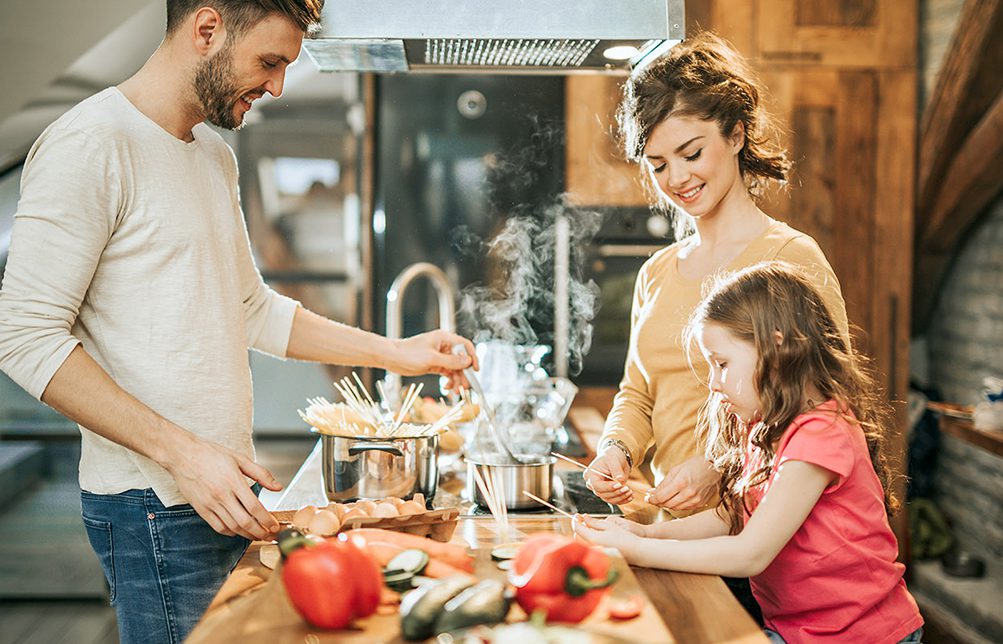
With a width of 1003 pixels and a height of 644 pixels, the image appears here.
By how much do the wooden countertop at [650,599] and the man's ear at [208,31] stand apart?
0.78 metres

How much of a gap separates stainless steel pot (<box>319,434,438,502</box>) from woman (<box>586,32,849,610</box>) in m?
0.31

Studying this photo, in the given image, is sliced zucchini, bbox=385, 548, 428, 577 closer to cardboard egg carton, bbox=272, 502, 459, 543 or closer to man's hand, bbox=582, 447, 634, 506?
cardboard egg carton, bbox=272, 502, 459, 543

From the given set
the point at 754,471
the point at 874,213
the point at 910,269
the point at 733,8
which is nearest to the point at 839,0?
the point at 733,8

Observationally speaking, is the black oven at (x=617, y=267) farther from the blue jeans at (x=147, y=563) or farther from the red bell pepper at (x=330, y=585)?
the red bell pepper at (x=330, y=585)

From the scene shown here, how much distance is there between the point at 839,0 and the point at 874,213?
806 mm

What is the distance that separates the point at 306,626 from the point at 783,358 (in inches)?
31.3

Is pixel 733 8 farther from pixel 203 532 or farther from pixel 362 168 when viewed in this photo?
pixel 203 532

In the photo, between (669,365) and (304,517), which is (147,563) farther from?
(669,365)

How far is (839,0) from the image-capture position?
3.54 m

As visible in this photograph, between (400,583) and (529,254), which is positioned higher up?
(529,254)

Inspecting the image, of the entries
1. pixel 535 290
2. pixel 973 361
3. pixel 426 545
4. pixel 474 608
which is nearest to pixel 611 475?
pixel 426 545

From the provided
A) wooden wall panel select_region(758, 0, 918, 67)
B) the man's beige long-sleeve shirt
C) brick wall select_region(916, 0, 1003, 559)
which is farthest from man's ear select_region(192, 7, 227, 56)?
brick wall select_region(916, 0, 1003, 559)

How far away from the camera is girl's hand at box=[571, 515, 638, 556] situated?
4.34 ft

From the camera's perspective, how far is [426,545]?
1.25 metres
